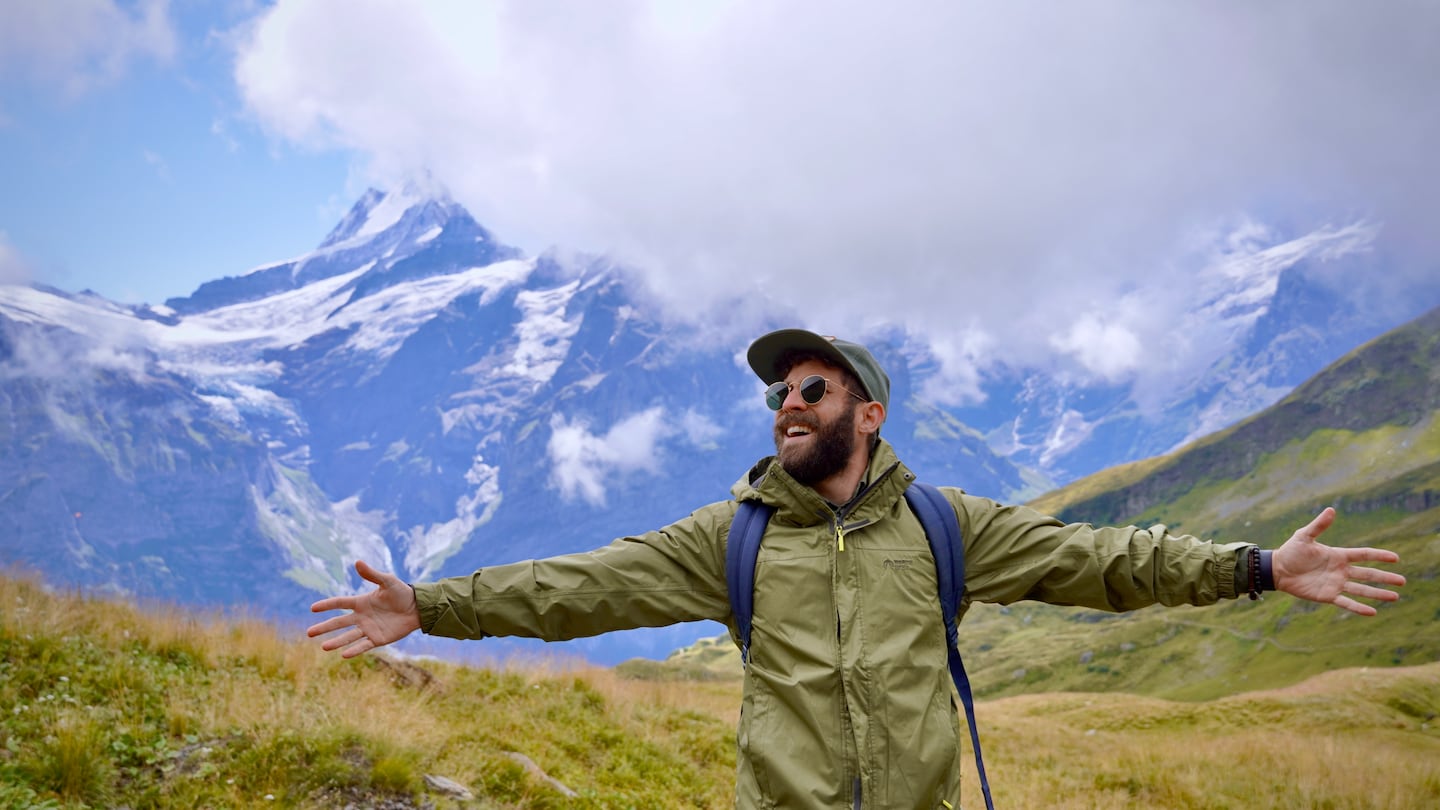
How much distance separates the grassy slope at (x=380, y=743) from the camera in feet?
20.3

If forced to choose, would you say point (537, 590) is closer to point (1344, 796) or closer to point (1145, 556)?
point (1145, 556)

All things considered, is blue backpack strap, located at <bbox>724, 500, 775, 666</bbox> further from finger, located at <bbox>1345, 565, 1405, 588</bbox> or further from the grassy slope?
the grassy slope

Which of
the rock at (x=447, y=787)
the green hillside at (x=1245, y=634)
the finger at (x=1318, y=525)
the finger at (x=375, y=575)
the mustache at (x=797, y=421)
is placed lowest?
the rock at (x=447, y=787)

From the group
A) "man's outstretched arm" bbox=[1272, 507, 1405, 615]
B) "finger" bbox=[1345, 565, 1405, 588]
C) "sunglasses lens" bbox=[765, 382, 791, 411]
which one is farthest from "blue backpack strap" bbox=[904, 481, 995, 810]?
"finger" bbox=[1345, 565, 1405, 588]

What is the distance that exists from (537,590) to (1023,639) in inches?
6814

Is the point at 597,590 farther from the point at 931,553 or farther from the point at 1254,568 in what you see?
the point at 1254,568

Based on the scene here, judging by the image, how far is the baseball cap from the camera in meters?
4.64

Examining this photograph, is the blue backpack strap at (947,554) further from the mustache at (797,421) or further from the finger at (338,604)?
the finger at (338,604)

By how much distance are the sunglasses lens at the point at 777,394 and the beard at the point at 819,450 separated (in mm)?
225

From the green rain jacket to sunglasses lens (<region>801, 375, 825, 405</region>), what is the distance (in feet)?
1.22

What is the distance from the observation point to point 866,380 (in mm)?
4656

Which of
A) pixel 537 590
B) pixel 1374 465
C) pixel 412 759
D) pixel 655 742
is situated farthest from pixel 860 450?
pixel 1374 465

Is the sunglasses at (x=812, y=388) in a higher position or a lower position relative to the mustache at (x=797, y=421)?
higher

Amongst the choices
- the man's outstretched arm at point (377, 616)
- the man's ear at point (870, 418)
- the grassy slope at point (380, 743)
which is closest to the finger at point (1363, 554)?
the man's ear at point (870, 418)
